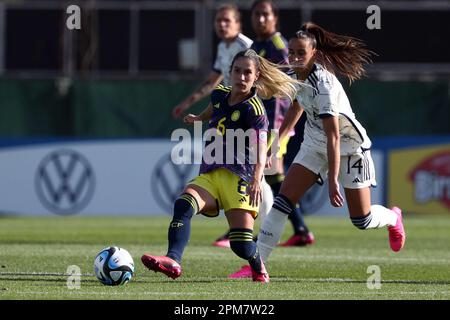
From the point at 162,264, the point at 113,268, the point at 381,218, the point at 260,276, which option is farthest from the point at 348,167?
the point at 113,268

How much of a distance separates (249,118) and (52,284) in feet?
6.18

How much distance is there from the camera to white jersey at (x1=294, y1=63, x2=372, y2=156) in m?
8.61

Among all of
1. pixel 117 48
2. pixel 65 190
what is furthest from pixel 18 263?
pixel 117 48

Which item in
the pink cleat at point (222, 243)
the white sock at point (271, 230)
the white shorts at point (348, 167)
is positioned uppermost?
the white shorts at point (348, 167)

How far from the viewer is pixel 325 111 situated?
8562mm

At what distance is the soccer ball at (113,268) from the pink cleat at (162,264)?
9.2 inches

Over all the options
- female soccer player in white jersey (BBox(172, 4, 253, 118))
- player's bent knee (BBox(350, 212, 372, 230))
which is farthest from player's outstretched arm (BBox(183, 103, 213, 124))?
female soccer player in white jersey (BBox(172, 4, 253, 118))

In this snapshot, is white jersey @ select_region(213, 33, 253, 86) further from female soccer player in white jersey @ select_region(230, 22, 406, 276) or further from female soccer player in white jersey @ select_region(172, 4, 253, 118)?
female soccer player in white jersey @ select_region(230, 22, 406, 276)

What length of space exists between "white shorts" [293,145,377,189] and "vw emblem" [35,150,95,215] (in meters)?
8.29

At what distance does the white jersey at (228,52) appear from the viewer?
12086mm

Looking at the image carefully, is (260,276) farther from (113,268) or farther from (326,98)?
(326,98)

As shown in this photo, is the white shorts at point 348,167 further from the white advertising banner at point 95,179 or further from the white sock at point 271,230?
the white advertising banner at point 95,179

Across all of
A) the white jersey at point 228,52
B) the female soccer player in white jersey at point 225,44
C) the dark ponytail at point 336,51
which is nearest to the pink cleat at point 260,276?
the dark ponytail at point 336,51

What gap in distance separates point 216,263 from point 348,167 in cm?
175
